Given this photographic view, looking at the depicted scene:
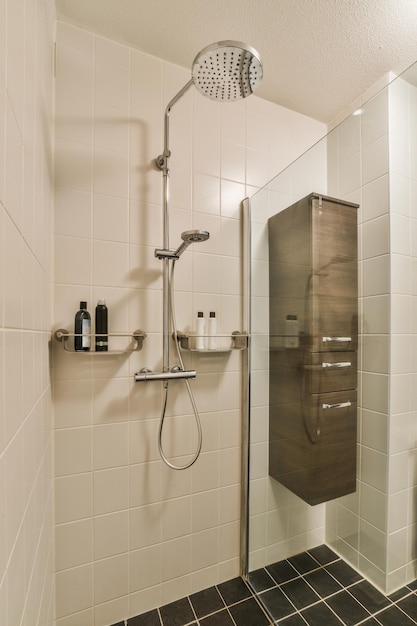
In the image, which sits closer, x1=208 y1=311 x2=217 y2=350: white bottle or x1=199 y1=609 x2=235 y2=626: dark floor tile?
x1=199 y1=609 x2=235 y2=626: dark floor tile

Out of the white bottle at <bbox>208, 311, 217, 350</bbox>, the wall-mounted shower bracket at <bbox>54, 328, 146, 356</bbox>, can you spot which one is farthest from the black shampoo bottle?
the white bottle at <bbox>208, 311, 217, 350</bbox>

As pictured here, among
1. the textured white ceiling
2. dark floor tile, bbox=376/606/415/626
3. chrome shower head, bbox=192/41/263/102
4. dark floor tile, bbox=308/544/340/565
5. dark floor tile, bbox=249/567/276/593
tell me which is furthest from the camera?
dark floor tile, bbox=249/567/276/593

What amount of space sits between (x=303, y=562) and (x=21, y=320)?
1546 millimetres

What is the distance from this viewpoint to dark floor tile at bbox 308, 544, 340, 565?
4.00 ft

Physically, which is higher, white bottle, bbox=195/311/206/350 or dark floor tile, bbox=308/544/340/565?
white bottle, bbox=195/311/206/350

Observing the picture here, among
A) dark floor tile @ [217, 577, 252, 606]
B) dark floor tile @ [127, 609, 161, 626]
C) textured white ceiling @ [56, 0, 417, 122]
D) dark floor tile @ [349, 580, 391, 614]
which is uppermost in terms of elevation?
textured white ceiling @ [56, 0, 417, 122]

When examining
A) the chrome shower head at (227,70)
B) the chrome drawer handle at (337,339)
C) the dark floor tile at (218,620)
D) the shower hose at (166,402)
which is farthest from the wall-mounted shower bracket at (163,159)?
the dark floor tile at (218,620)

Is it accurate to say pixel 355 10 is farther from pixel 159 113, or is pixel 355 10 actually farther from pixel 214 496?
pixel 214 496

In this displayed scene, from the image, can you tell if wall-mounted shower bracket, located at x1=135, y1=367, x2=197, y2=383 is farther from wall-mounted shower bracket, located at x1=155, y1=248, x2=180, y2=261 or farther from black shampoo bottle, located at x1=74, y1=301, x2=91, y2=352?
wall-mounted shower bracket, located at x1=155, y1=248, x2=180, y2=261

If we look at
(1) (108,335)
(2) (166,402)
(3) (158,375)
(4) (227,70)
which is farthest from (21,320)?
(4) (227,70)

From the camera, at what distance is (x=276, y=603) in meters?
1.24

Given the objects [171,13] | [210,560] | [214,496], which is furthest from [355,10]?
[210,560]

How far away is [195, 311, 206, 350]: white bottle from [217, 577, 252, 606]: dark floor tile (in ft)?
3.66

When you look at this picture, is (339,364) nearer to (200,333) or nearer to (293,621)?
Result: (200,333)
